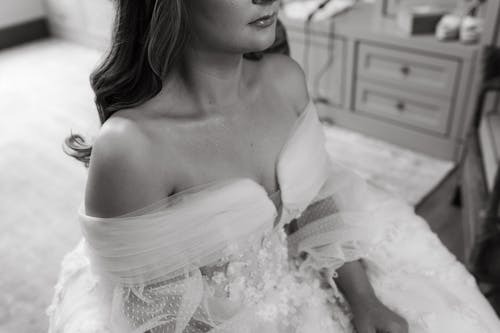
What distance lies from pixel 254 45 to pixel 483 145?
4.61 ft

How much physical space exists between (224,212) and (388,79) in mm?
1907

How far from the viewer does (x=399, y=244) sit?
40.9 inches

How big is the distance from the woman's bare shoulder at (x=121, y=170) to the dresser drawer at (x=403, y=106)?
1949 millimetres

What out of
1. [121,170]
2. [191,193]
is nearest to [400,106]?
[191,193]

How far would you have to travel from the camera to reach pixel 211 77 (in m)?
0.83

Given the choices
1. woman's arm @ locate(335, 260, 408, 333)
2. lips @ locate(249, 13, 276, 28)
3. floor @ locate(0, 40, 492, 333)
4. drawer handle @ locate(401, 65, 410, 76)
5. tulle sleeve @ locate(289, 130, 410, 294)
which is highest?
lips @ locate(249, 13, 276, 28)

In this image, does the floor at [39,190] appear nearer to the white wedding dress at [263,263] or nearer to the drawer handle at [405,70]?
the white wedding dress at [263,263]

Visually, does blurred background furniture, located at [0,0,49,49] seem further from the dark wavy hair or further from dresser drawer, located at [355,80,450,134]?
the dark wavy hair

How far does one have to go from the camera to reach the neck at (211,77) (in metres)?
0.81

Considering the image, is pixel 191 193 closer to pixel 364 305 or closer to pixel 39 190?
pixel 364 305

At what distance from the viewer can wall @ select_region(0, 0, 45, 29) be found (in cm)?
434

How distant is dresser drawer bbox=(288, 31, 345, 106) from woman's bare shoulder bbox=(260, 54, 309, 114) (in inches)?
66.1

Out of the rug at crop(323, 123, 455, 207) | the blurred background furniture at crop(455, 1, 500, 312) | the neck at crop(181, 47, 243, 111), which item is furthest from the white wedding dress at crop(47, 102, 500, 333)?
the rug at crop(323, 123, 455, 207)

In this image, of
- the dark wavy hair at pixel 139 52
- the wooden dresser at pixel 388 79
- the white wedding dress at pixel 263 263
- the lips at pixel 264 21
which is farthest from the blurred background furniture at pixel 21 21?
the lips at pixel 264 21
